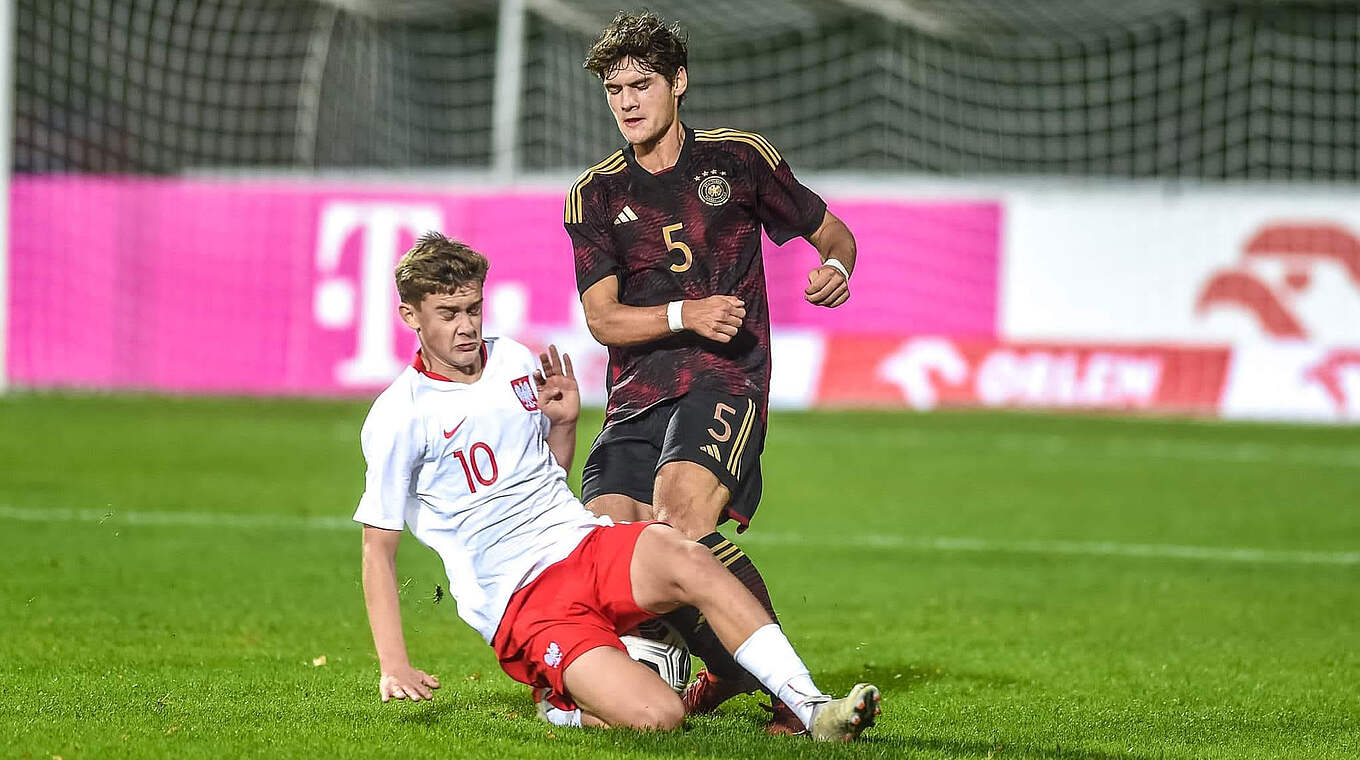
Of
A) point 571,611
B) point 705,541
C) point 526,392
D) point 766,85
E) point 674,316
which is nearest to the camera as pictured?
point 571,611

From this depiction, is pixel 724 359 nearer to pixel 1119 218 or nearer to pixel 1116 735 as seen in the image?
pixel 1116 735

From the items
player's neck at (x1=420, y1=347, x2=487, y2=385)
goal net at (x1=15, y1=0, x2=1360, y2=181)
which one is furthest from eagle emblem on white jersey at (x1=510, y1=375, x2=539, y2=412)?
goal net at (x1=15, y1=0, x2=1360, y2=181)

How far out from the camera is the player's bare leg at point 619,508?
5469 millimetres

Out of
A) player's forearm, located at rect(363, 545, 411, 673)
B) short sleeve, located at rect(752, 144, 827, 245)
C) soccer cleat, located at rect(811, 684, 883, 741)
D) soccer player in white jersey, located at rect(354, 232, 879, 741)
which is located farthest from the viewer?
short sleeve, located at rect(752, 144, 827, 245)

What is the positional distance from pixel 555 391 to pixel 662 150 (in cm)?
94

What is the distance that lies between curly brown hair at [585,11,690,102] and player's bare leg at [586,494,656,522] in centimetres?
130

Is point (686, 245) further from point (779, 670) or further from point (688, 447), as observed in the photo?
point (779, 670)

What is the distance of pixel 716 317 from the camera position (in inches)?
203

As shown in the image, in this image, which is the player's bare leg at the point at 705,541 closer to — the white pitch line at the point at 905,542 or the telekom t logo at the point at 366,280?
the white pitch line at the point at 905,542

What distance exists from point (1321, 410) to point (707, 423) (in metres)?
12.6

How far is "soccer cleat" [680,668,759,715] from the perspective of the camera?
5.29 m

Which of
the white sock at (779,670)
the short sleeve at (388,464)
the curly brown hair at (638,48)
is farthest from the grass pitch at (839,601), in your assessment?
the curly brown hair at (638,48)

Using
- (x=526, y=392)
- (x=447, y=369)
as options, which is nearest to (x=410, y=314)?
(x=447, y=369)

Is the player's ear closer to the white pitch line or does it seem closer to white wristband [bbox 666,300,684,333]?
white wristband [bbox 666,300,684,333]
